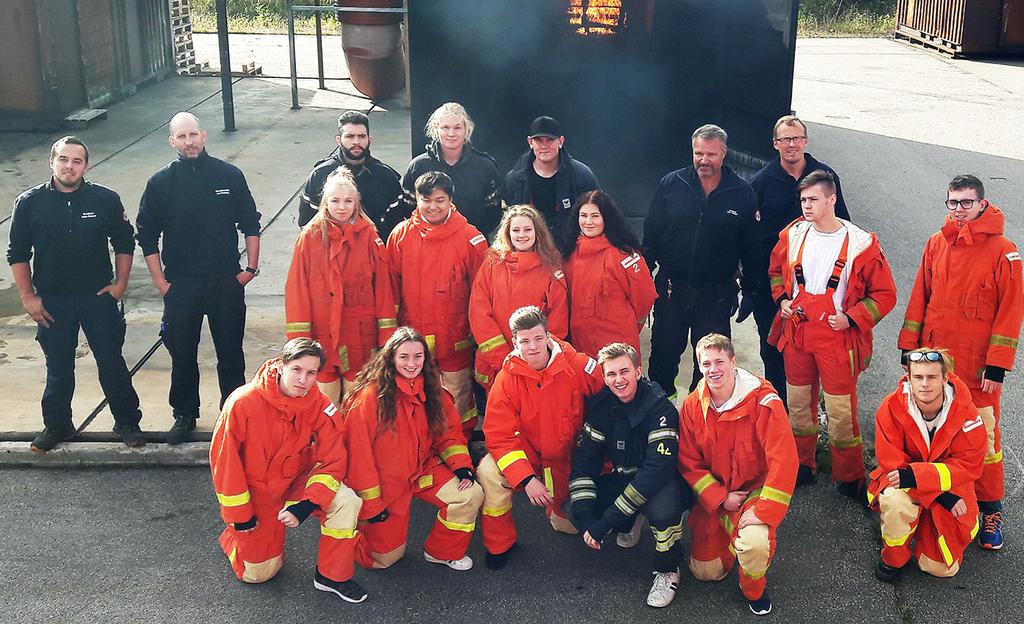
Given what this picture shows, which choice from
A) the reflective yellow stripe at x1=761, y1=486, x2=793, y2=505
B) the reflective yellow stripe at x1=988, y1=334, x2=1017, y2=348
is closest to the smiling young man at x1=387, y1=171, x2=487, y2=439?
the reflective yellow stripe at x1=761, y1=486, x2=793, y2=505

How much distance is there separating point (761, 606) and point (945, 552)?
92 cm

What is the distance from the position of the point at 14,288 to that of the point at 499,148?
Result: 4637 millimetres

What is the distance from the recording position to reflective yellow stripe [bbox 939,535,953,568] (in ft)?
15.9

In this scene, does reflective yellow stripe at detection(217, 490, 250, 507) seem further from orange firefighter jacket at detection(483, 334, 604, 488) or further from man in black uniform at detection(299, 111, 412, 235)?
man in black uniform at detection(299, 111, 412, 235)

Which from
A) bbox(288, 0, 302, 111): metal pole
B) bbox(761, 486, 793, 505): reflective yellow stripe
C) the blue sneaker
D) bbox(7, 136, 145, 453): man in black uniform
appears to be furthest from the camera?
Result: bbox(288, 0, 302, 111): metal pole

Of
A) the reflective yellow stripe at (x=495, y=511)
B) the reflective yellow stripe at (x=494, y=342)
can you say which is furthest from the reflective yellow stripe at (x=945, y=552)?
the reflective yellow stripe at (x=494, y=342)

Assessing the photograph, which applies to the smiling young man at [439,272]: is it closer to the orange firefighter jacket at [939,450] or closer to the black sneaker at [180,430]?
the black sneaker at [180,430]

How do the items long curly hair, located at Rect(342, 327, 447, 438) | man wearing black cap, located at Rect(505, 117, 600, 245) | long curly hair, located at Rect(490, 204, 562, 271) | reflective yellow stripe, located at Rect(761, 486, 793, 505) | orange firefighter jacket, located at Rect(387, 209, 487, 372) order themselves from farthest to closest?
man wearing black cap, located at Rect(505, 117, 600, 245) → orange firefighter jacket, located at Rect(387, 209, 487, 372) → long curly hair, located at Rect(490, 204, 562, 271) → long curly hair, located at Rect(342, 327, 447, 438) → reflective yellow stripe, located at Rect(761, 486, 793, 505)

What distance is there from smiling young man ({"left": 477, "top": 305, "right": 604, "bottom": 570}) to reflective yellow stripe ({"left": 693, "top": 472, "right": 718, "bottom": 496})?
66 cm

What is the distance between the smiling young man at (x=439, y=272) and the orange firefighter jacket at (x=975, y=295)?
7.88ft

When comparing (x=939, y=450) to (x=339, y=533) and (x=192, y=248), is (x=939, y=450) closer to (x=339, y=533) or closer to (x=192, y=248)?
(x=339, y=533)

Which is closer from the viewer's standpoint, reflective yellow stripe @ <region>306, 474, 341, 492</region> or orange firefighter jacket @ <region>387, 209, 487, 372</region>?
reflective yellow stripe @ <region>306, 474, 341, 492</region>

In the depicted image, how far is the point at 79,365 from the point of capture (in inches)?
283

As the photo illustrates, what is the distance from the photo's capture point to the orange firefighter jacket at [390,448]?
4.96m
